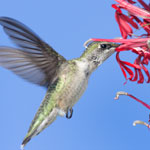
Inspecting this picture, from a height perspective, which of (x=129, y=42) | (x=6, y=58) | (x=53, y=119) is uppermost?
(x=6, y=58)

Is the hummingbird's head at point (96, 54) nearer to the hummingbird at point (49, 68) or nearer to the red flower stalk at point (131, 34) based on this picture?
the hummingbird at point (49, 68)

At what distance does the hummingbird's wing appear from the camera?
2.78 feet

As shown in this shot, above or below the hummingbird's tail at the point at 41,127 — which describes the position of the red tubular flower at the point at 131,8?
above

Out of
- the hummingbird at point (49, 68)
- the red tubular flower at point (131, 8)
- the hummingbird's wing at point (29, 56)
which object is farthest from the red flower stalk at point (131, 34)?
the hummingbird's wing at point (29, 56)

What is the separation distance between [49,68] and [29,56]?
10 centimetres

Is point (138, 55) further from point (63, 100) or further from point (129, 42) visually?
point (63, 100)

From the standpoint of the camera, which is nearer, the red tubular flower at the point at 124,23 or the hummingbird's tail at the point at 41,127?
the red tubular flower at the point at 124,23

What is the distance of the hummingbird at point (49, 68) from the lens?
89 centimetres

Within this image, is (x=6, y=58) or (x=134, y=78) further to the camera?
(x=6, y=58)

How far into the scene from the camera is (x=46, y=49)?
0.98 m

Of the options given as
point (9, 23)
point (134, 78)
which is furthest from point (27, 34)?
point (134, 78)

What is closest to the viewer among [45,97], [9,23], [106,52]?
[9,23]

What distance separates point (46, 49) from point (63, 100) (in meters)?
0.18

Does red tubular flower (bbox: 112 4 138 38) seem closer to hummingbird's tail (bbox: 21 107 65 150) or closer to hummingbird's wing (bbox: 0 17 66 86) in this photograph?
hummingbird's wing (bbox: 0 17 66 86)
